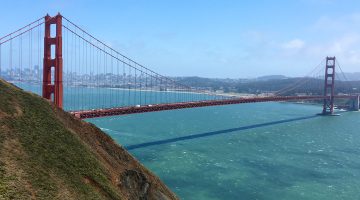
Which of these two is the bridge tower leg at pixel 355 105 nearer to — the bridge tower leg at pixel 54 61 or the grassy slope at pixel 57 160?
the bridge tower leg at pixel 54 61

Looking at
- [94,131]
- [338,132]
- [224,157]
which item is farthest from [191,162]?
[338,132]

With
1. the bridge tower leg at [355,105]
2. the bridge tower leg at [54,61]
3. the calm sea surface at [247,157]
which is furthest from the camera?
the bridge tower leg at [355,105]

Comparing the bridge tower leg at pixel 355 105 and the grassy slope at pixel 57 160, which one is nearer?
the grassy slope at pixel 57 160

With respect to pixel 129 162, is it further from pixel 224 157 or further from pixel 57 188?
pixel 224 157

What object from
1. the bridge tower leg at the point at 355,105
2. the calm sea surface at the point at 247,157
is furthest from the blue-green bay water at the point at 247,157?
the bridge tower leg at the point at 355,105

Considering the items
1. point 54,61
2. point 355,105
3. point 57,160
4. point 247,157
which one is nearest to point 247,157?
point 247,157

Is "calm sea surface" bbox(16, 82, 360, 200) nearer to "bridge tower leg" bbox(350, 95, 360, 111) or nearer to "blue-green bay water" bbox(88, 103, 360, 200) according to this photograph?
"blue-green bay water" bbox(88, 103, 360, 200)
